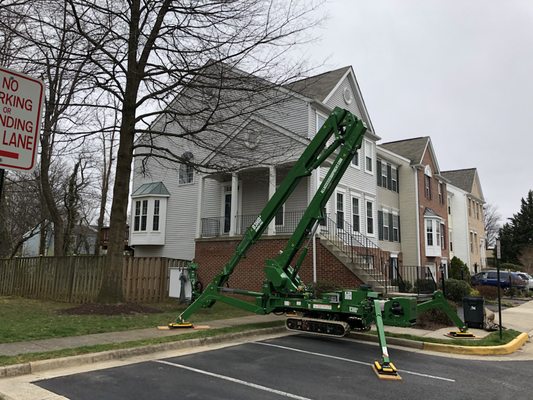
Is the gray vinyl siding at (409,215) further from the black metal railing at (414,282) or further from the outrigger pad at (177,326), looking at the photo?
the outrigger pad at (177,326)

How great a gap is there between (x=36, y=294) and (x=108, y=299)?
7.17m

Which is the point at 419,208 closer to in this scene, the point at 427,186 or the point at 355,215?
the point at 427,186

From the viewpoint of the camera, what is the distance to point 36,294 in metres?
19.2

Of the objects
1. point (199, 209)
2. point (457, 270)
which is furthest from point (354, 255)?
point (457, 270)

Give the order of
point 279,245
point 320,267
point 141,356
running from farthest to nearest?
1. point 279,245
2. point 320,267
3. point 141,356

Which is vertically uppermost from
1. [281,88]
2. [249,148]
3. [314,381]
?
[281,88]

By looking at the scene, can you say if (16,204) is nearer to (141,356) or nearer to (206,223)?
(206,223)

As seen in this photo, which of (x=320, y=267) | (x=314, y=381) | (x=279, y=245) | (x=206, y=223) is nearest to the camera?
(x=314, y=381)

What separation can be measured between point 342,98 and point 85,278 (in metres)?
15.4

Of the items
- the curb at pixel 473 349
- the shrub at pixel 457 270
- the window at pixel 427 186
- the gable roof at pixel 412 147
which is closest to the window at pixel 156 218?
the gable roof at pixel 412 147

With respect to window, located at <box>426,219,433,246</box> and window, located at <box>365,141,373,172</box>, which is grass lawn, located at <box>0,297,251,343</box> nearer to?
window, located at <box>365,141,373,172</box>

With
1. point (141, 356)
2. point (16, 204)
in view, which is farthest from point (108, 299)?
point (16, 204)

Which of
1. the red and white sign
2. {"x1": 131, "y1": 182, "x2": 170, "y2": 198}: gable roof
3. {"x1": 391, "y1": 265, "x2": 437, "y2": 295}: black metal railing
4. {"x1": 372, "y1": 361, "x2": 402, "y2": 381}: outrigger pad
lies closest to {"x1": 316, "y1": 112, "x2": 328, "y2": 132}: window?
{"x1": 391, "y1": 265, "x2": 437, "y2": 295}: black metal railing

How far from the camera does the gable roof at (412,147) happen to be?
32062mm
